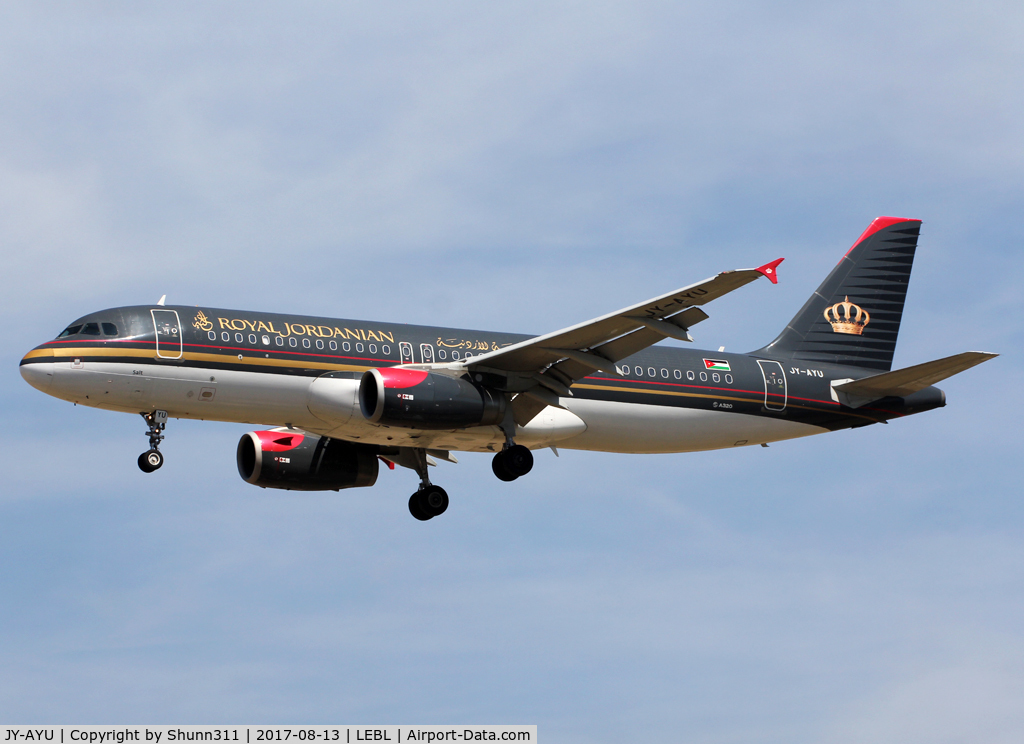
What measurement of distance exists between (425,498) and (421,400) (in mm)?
6844

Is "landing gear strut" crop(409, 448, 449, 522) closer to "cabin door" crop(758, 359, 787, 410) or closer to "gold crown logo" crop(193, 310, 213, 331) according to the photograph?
"gold crown logo" crop(193, 310, 213, 331)

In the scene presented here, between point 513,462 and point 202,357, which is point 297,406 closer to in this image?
point 202,357

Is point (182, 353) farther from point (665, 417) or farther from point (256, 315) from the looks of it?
point (665, 417)

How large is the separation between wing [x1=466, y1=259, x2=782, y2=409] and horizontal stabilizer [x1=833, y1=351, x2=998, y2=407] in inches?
361

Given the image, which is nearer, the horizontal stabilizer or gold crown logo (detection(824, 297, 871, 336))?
the horizontal stabilizer

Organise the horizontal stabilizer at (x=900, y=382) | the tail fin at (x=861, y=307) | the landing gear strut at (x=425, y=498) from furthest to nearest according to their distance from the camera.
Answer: the tail fin at (x=861, y=307), the landing gear strut at (x=425, y=498), the horizontal stabilizer at (x=900, y=382)

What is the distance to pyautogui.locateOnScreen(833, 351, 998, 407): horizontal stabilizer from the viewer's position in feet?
119

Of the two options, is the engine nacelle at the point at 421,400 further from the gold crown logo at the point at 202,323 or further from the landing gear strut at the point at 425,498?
the landing gear strut at the point at 425,498

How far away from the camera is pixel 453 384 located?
33094 millimetres

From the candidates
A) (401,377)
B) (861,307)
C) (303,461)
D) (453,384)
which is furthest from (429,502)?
(861,307)

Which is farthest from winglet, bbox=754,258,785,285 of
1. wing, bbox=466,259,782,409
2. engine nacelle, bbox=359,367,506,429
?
engine nacelle, bbox=359,367,506,429

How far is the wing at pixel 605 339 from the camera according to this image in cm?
2941

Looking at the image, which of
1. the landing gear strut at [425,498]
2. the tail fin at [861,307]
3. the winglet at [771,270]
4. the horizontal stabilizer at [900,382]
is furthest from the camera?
the tail fin at [861,307]

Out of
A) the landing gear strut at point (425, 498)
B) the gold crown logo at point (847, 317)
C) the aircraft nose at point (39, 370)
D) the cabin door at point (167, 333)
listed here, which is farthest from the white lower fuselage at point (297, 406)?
the gold crown logo at point (847, 317)
